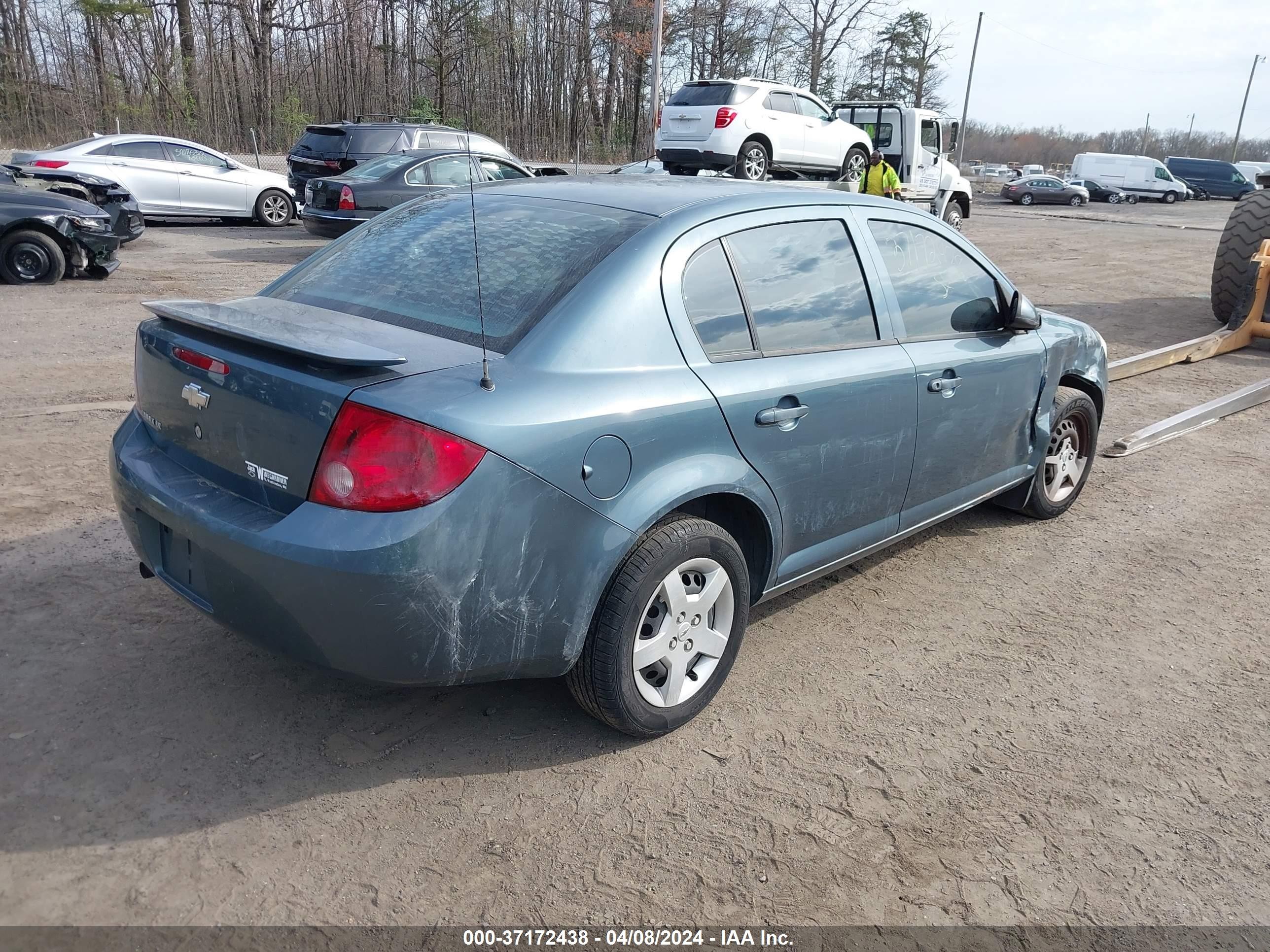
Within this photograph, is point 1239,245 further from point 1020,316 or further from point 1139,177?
point 1139,177

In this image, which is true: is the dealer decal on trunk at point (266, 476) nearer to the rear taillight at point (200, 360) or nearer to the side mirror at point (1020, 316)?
the rear taillight at point (200, 360)

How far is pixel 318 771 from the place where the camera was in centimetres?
299

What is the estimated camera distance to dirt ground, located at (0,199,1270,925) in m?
2.58

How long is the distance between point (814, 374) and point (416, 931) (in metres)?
2.14

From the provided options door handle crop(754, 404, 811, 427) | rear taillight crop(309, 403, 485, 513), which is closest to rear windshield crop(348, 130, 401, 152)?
door handle crop(754, 404, 811, 427)

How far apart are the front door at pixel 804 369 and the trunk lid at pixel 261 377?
2.75 feet

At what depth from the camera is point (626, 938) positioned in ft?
7.98

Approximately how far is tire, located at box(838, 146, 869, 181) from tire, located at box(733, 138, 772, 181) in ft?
7.04

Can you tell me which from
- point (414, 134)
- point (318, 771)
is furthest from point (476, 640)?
point (414, 134)

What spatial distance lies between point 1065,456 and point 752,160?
1369cm

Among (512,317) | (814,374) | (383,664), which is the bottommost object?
(383,664)

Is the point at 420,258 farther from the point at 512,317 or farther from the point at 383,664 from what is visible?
the point at 383,664

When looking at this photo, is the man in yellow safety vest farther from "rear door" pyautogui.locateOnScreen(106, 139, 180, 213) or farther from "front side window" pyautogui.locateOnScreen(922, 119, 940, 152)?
"rear door" pyautogui.locateOnScreen(106, 139, 180, 213)

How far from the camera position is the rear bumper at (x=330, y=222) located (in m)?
13.4
